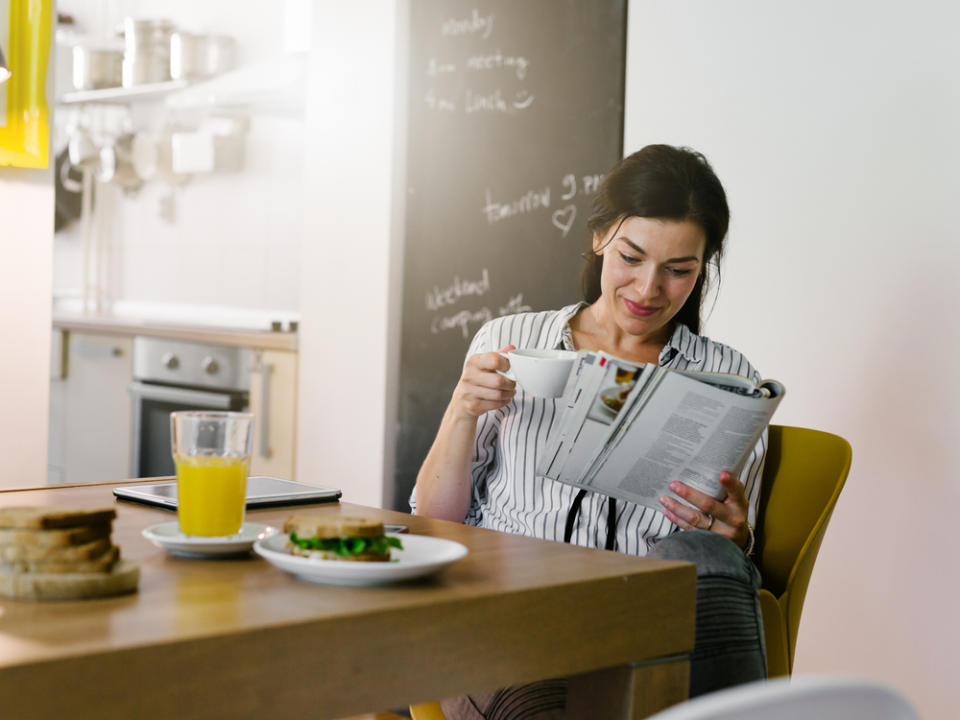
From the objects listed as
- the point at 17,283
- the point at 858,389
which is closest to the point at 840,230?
the point at 858,389

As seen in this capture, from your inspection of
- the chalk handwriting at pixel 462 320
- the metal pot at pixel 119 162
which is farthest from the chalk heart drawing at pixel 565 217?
the metal pot at pixel 119 162

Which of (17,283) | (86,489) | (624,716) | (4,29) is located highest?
(4,29)

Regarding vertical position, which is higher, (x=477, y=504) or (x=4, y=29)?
(x=4, y=29)

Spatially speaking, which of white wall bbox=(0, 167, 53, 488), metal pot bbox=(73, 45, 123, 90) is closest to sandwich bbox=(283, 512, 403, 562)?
white wall bbox=(0, 167, 53, 488)

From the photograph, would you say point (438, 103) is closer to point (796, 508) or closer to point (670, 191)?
point (670, 191)

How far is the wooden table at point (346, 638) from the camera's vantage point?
729 mm

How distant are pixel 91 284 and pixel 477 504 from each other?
3.67 metres

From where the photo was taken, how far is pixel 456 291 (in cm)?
323

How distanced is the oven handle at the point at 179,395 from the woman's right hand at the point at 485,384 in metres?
2.23

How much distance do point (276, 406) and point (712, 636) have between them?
99.7 inches

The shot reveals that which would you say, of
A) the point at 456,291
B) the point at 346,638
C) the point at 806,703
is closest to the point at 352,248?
the point at 456,291

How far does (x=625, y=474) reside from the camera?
1.48 metres

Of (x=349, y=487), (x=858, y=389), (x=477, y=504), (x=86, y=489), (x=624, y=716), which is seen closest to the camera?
(x=624, y=716)

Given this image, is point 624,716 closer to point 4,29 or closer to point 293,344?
point 4,29
